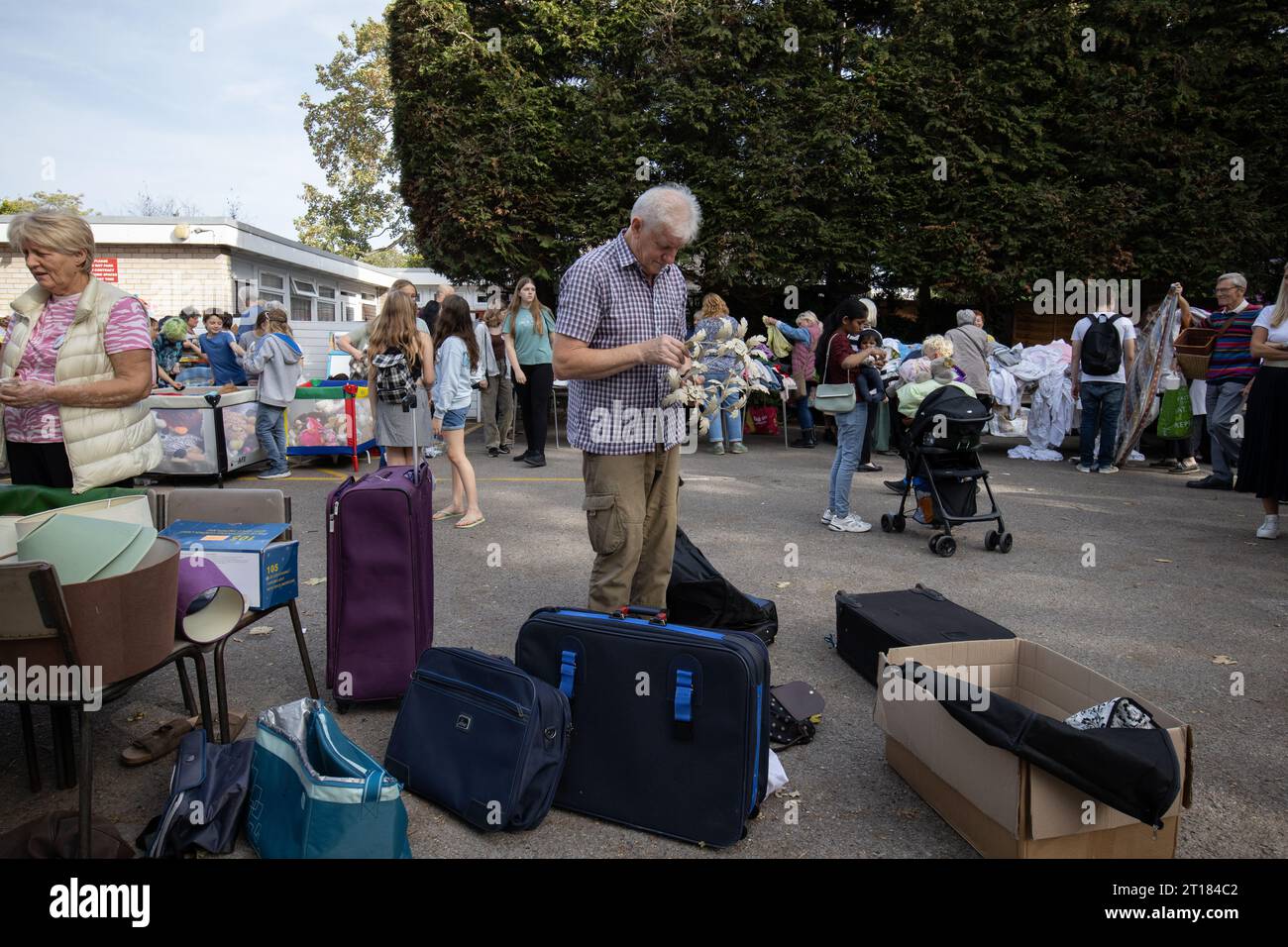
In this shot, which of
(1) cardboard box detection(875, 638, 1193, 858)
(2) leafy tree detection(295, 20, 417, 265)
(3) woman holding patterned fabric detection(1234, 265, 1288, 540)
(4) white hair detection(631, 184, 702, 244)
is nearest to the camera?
(1) cardboard box detection(875, 638, 1193, 858)

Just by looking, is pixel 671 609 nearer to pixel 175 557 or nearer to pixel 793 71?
pixel 175 557

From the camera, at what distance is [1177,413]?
10445mm

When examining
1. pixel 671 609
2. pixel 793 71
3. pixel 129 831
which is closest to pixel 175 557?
pixel 129 831

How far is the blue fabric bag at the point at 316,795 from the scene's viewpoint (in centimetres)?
252

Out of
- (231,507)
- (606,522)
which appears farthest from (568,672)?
(231,507)

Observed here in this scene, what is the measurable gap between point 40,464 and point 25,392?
1.14ft

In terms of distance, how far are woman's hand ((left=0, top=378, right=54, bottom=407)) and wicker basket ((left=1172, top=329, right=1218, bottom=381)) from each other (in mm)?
10035

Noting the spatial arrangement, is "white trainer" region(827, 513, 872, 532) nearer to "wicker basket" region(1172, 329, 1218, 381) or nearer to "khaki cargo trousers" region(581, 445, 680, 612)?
"khaki cargo trousers" region(581, 445, 680, 612)

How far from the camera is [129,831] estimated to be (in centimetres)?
286

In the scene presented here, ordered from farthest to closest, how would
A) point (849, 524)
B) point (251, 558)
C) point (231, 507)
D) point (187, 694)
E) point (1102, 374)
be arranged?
point (1102, 374) < point (849, 524) < point (231, 507) < point (187, 694) < point (251, 558)

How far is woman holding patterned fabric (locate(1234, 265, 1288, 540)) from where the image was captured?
20.7ft

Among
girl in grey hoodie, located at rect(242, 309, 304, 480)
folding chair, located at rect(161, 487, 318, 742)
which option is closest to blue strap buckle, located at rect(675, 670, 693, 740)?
folding chair, located at rect(161, 487, 318, 742)

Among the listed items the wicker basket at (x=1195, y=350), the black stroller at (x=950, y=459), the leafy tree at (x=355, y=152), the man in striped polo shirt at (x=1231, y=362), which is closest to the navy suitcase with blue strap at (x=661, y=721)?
the black stroller at (x=950, y=459)

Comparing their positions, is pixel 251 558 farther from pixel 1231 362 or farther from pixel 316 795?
pixel 1231 362
